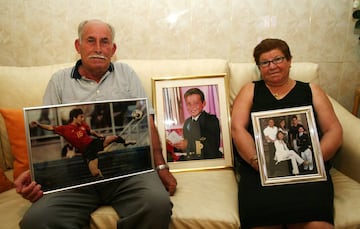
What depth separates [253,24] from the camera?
1863mm

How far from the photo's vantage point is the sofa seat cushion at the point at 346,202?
3.69 ft

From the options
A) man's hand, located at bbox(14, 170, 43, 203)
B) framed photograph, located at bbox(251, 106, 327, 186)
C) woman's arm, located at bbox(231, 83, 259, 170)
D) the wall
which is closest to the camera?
man's hand, located at bbox(14, 170, 43, 203)

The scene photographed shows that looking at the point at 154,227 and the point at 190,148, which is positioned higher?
the point at 190,148

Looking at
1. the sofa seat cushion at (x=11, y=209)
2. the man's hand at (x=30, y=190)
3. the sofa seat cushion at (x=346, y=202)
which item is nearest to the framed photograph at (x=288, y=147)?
A: the sofa seat cushion at (x=346, y=202)

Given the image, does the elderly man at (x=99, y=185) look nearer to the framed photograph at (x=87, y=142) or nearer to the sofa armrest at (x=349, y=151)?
the framed photograph at (x=87, y=142)

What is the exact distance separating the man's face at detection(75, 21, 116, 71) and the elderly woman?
2.32 feet

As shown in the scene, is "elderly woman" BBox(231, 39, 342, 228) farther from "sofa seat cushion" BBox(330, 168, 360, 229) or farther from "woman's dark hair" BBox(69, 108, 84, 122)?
"woman's dark hair" BBox(69, 108, 84, 122)

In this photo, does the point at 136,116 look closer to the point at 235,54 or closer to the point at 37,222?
the point at 37,222

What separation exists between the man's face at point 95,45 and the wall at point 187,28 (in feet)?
1.65

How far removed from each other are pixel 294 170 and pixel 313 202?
150 mm

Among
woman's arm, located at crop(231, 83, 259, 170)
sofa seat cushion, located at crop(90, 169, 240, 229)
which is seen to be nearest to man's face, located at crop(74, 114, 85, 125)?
sofa seat cushion, located at crop(90, 169, 240, 229)

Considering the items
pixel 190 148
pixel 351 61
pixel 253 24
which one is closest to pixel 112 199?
pixel 190 148

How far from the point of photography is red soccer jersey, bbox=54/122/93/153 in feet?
3.62

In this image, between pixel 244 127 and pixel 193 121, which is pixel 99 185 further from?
pixel 244 127
